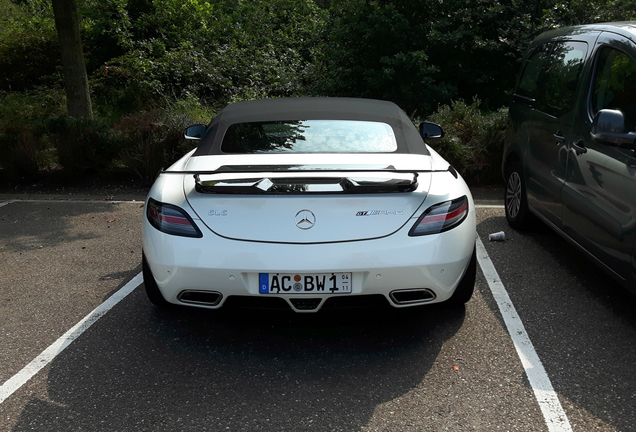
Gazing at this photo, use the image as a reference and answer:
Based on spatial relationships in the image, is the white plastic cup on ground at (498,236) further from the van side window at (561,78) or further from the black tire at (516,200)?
the van side window at (561,78)

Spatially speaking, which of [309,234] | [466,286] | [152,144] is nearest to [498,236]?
[466,286]

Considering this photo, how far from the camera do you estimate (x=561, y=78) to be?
A: 5.43m

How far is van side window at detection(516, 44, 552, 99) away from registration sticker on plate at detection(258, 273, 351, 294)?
3527 mm

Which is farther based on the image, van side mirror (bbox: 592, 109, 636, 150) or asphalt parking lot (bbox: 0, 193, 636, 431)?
van side mirror (bbox: 592, 109, 636, 150)

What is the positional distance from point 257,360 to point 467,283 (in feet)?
4.61

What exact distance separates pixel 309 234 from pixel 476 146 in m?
6.08

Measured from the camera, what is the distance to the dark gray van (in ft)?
13.1

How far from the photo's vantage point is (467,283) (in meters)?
4.00

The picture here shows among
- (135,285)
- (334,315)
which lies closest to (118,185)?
(135,285)

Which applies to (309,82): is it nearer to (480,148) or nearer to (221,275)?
(480,148)

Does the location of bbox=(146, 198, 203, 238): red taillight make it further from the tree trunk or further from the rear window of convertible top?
the tree trunk

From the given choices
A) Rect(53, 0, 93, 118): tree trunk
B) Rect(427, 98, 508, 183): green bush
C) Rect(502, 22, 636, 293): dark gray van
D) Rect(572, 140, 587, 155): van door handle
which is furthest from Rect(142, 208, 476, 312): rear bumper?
Rect(53, 0, 93, 118): tree trunk

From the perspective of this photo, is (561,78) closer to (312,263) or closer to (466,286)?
(466,286)

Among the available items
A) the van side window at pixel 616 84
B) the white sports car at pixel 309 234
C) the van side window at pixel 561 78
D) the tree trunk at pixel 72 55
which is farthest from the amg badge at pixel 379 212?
the tree trunk at pixel 72 55
